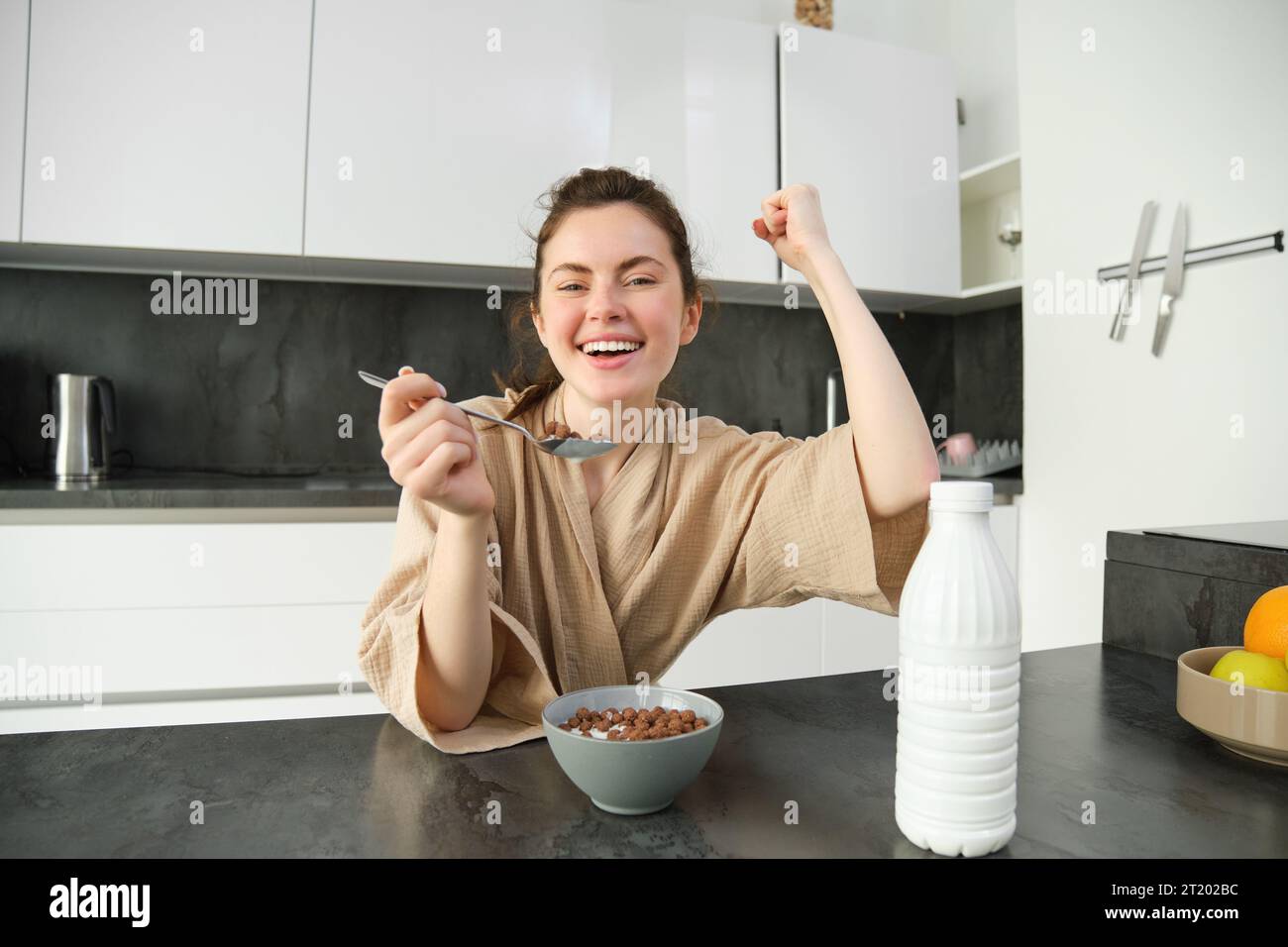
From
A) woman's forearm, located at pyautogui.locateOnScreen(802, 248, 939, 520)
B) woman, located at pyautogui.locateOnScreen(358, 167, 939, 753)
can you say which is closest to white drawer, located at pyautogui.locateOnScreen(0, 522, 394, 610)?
woman, located at pyautogui.locateOnScreen(358, 167, 939, 753)

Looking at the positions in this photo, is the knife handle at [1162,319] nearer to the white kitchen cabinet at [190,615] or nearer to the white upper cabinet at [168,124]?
the white kitchen cabinet at [190,615]

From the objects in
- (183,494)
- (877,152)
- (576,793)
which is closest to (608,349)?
(576,793)

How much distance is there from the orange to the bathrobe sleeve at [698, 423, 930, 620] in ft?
0.97

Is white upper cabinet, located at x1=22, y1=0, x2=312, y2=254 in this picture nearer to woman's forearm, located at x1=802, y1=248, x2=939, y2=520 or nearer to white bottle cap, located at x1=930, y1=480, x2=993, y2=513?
woman's forearm, located at x1=802, y1=248, x2=939, y2=520

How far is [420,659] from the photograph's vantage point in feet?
2.44

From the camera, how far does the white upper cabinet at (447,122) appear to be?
6.82 ft

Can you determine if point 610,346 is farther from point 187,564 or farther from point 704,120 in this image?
point 704,120

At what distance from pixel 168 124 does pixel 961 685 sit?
2.18 metres

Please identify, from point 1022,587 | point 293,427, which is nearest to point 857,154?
point 1022,587

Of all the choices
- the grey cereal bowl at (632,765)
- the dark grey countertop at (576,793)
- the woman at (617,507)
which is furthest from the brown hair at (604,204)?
the grey cereal bowl at (632,765)
